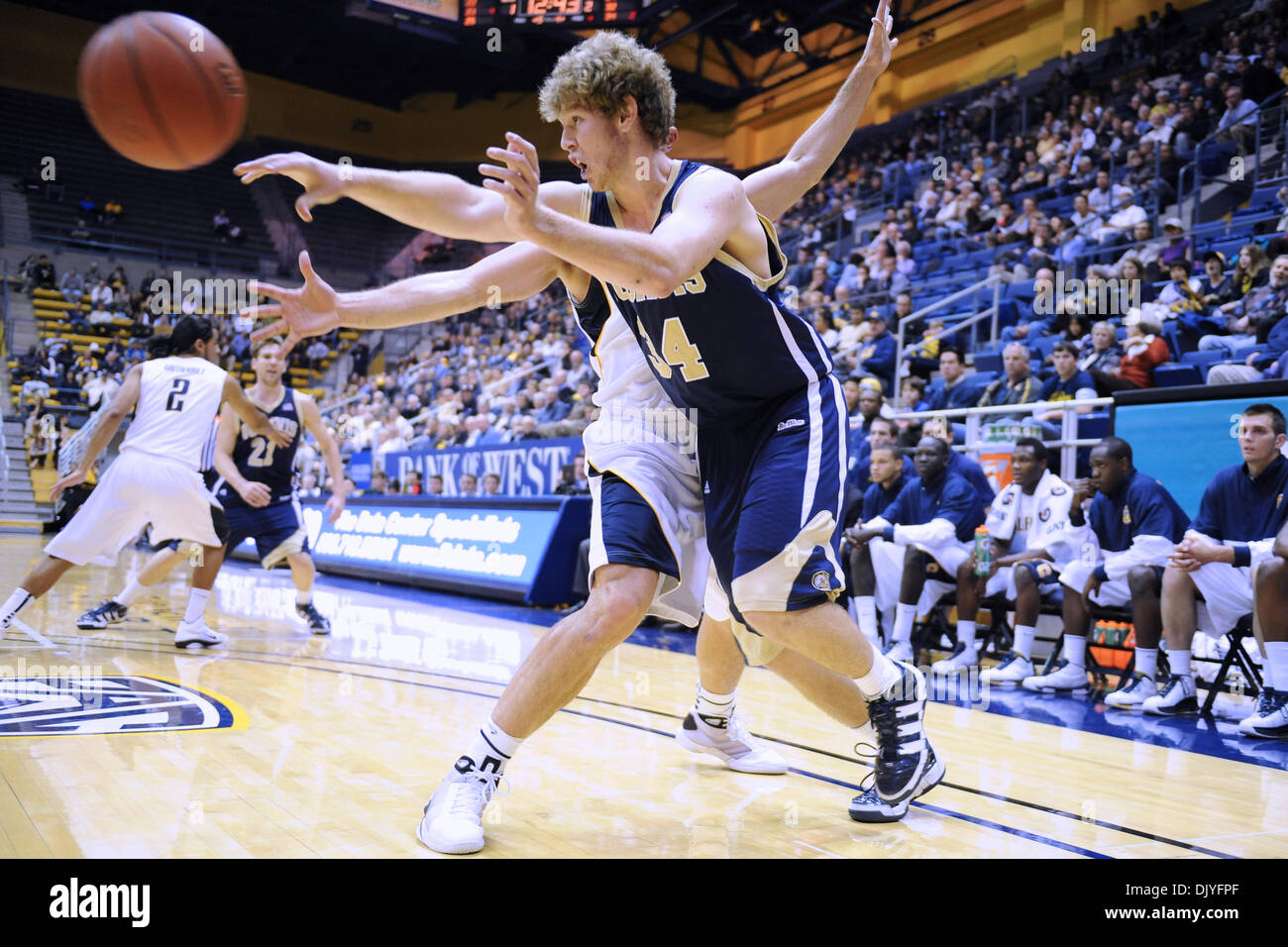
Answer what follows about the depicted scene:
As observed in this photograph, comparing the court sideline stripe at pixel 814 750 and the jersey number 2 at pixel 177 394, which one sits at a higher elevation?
the jersey number 2 at pixel 177 394

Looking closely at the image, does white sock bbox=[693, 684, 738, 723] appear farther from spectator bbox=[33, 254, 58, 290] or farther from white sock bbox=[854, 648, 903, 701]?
spectator bbox=[33, 254, 58, 290]

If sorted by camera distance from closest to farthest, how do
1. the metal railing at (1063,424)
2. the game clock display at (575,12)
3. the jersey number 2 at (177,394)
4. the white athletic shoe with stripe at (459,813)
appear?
the white athletic shoe with stripe at (459,813) < the jersey number 2 at (177,394) < the metal railing at (1063,424) < the game clock display at (575,12)

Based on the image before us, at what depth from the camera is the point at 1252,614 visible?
4.79 m

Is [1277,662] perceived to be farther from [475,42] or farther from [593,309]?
[475,42]

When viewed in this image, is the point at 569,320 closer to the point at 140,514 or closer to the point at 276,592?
the point at 276,592

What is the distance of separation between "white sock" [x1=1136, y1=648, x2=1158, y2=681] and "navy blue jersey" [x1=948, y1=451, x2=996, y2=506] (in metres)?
1.74

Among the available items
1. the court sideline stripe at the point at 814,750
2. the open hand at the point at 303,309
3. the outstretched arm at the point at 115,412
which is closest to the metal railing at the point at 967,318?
the court sideline stripe at the point at 814,750

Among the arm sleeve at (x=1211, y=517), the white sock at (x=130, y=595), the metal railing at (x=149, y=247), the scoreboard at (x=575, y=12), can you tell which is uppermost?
the scoreboard at (x=575, y=12)

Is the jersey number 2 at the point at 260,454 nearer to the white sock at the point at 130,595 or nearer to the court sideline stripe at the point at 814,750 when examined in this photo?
the white sock at the point at 130,595

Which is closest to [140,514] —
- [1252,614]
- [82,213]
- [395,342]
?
[1252,614]

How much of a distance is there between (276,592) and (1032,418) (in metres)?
7.10

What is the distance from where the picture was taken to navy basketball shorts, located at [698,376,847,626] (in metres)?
2.63

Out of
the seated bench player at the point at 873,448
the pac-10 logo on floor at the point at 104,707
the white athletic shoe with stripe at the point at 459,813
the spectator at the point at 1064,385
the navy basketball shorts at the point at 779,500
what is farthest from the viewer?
the spectator at the point at 1064,385

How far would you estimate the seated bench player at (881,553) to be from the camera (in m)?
6.81
